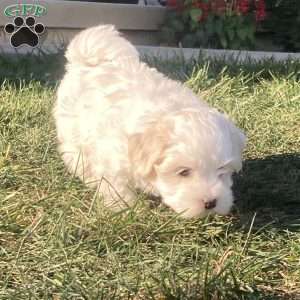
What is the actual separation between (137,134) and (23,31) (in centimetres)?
508

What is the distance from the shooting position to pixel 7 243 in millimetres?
2666

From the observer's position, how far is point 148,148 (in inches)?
111

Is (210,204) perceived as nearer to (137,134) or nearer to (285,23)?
(137,134)

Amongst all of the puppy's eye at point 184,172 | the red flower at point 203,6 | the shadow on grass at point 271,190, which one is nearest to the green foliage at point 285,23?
the red flower at point 203,6

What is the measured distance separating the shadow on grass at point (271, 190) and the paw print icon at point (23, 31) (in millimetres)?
4340

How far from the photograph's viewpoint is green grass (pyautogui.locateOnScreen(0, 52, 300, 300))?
2.27 meters

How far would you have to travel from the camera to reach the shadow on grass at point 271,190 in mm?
3125

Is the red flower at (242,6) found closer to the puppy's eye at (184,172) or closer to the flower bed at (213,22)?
the flower bed at (213,22)

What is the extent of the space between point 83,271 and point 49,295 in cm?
22

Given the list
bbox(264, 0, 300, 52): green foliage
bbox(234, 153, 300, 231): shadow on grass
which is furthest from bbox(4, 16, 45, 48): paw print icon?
bbox(234, 153, 300, 231): shadow on grass

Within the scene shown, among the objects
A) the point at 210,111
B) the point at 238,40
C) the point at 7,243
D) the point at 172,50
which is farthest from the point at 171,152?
the point at 238,40

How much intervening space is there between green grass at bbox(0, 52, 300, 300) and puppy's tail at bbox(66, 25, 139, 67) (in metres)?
0.56

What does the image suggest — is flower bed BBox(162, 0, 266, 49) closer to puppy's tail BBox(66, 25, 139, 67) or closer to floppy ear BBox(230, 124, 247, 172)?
puppy's tail BBox(66, 25, 139, 67)

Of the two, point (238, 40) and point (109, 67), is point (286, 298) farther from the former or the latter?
point (238, 40)
